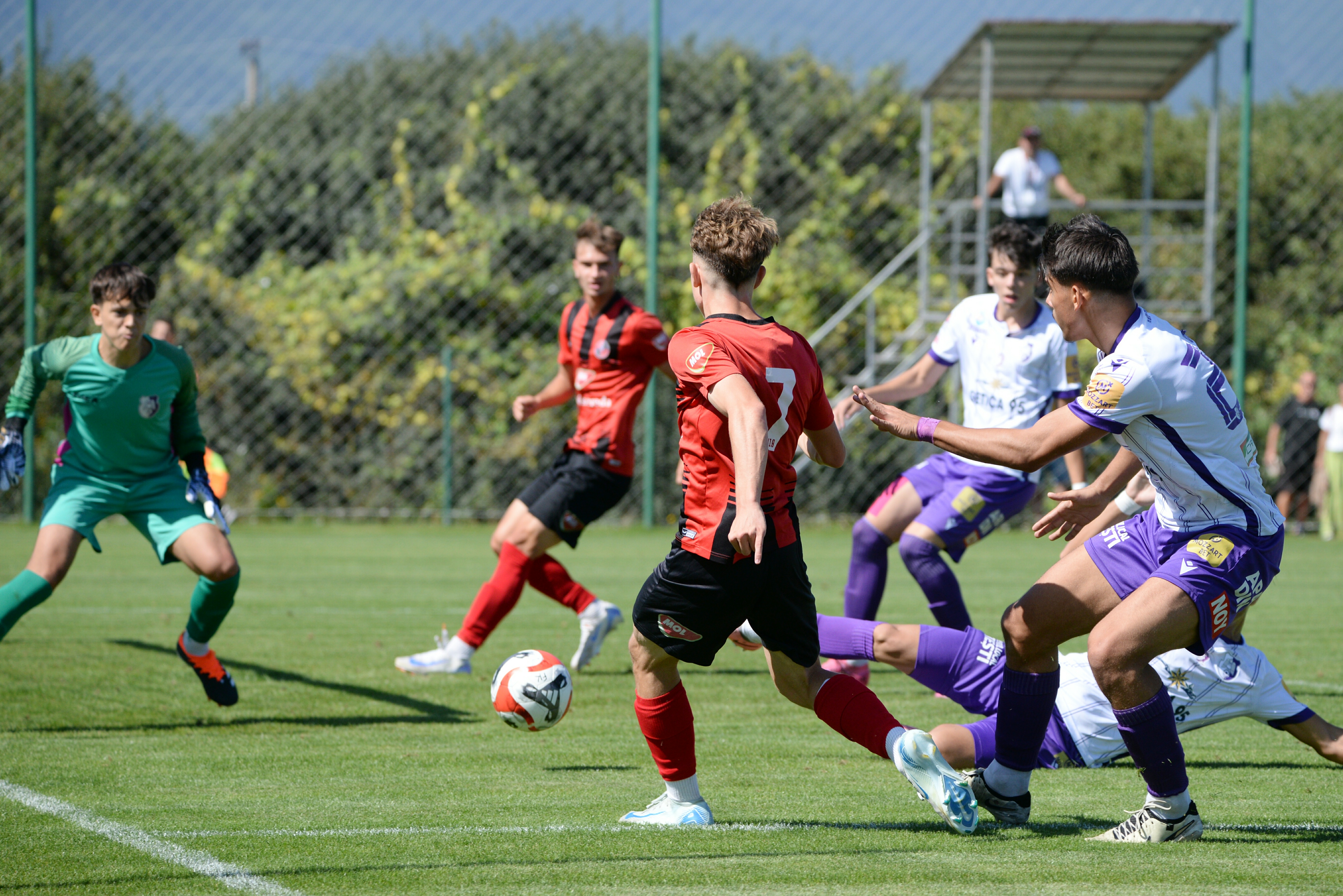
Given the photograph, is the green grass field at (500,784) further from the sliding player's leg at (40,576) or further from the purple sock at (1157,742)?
the sliding player's leg at (40,576)

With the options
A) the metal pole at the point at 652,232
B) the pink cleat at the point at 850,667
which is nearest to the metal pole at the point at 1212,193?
the metal pole at the point at 652,232

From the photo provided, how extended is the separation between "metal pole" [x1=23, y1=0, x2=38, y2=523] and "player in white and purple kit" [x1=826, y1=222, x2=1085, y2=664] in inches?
432

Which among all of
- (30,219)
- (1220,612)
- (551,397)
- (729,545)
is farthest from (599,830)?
(30,219)

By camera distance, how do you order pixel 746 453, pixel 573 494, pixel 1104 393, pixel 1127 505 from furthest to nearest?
pixel 573 494 < pixel 1127 505 < pixel 1104 393 < pixel 746 453

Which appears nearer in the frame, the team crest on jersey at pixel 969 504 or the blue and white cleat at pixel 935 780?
the blue and white cleat at pixel 935 780

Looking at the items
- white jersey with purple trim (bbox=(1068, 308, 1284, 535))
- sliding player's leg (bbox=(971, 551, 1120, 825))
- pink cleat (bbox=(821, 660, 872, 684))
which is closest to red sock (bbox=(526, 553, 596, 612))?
pink cleat (bbox=(821, 660, 872, 684))

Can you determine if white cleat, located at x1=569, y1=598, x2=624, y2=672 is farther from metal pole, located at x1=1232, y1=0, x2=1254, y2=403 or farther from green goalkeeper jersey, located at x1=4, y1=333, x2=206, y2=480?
metal pole, located at x1=1232, y1=0, x2=1254, y2=403

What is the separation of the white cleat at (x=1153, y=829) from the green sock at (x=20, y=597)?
4.23 metres

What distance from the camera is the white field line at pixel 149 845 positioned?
3.25 m

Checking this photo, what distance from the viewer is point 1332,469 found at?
14.9 metres

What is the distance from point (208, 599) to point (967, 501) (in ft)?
11.4

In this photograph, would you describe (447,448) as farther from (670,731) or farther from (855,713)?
(855,713)

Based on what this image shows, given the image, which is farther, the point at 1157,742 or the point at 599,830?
the point at 599,830

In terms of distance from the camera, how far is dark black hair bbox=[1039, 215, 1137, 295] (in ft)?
12.2
